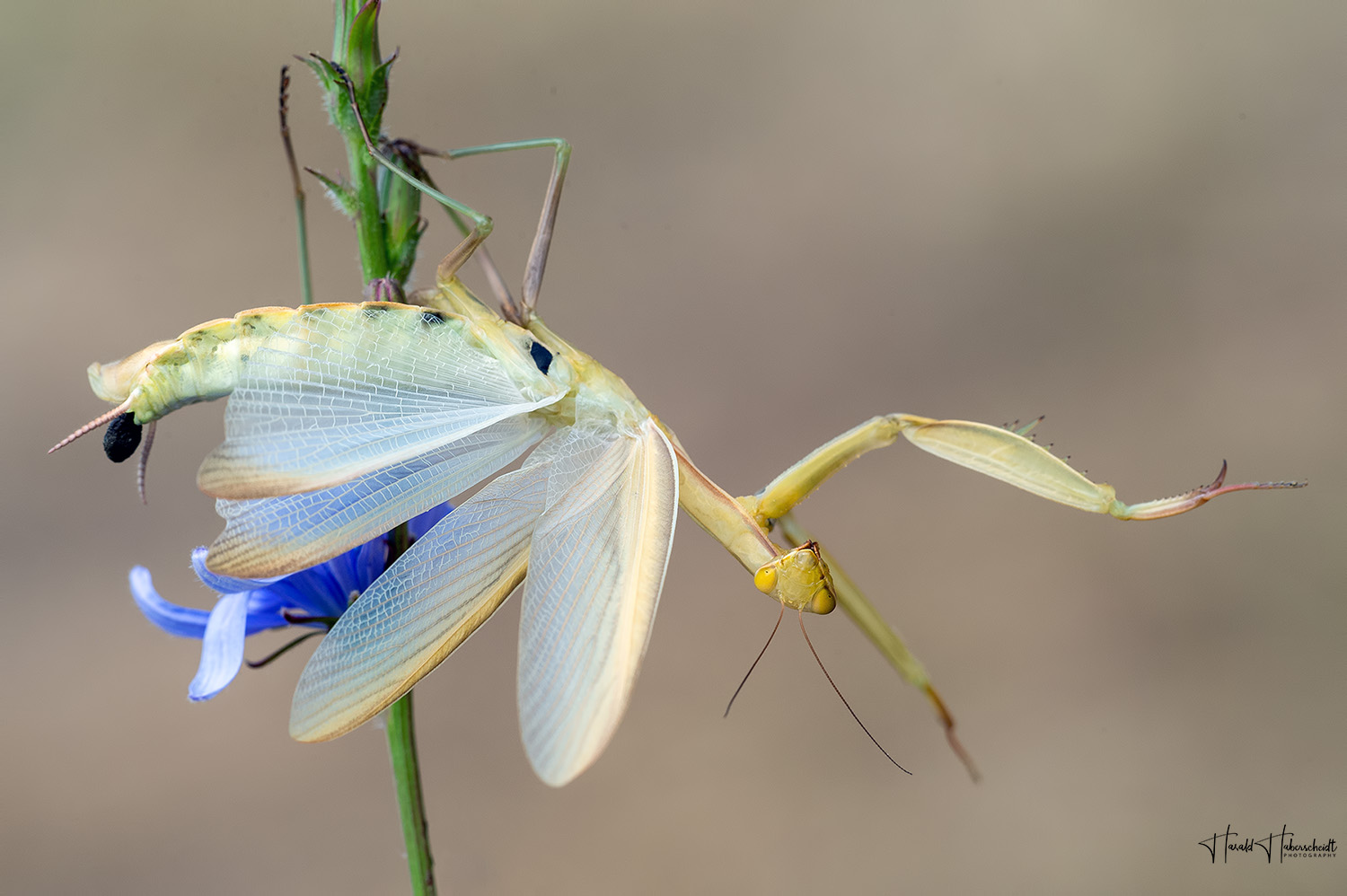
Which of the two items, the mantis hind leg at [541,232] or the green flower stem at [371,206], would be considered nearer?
the green flower stem at [371,206]

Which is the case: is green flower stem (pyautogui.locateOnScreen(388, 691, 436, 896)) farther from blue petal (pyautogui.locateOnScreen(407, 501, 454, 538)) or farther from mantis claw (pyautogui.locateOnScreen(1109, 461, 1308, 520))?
mantis claw (pyautogui.locateOnScreen(1109, 461, 1308, 520))

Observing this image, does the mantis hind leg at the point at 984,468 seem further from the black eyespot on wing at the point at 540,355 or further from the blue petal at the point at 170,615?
the blue petal at the point at 170,615

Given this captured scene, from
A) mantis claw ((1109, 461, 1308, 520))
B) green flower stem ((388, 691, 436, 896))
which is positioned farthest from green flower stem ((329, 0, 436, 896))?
mantis claw ((1109, 461, 1308, 520))

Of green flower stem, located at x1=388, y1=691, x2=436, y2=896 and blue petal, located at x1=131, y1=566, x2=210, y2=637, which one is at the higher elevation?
blue petal, located at x1=131, y1=566, x2=210, y2=637

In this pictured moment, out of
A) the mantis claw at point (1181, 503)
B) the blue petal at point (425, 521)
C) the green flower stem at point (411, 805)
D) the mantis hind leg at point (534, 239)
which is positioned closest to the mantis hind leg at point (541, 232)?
the mantis hind leg at point (534, 239)

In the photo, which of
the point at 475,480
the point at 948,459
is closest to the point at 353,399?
the point at 475,480

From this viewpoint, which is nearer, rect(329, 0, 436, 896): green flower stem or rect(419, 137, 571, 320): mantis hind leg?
rect(329, 0, 436, 896): green flower stem
